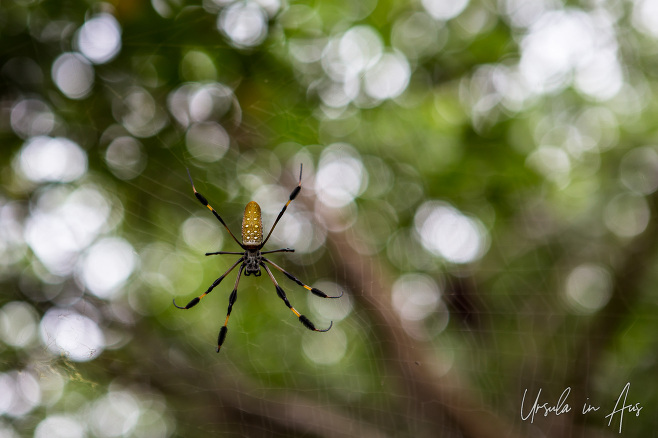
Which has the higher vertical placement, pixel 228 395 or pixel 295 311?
pixel 228 395

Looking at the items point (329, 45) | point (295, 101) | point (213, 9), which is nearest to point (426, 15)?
Answer: point (329, 45)

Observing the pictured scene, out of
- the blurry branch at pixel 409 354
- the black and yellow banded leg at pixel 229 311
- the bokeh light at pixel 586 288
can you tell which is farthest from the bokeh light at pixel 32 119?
the bokeh light at pixel 586 288

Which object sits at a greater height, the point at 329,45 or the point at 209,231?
the point at 329,45

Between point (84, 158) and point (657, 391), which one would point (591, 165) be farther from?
point (84, 158)

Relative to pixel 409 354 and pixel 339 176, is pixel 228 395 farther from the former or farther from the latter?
pixel 339 176

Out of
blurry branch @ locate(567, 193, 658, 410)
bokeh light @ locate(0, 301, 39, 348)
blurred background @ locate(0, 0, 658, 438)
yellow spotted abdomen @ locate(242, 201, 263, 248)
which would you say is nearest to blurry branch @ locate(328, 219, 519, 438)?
blurred background @ locate(0, 0, 658, 438)

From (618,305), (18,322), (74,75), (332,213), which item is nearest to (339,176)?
(332,213)

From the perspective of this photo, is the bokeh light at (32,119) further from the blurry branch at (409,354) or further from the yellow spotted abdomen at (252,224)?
the blurry branch at (409,354)
